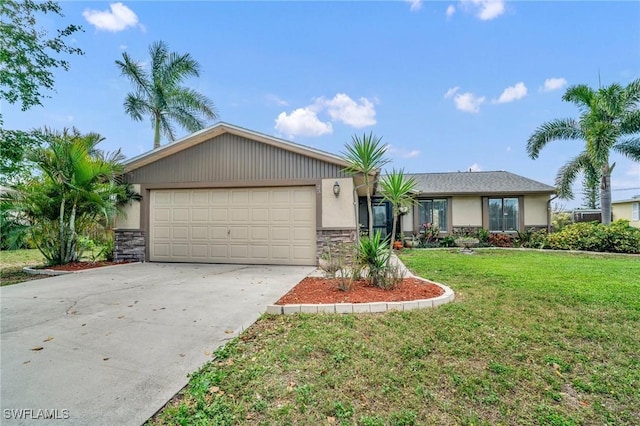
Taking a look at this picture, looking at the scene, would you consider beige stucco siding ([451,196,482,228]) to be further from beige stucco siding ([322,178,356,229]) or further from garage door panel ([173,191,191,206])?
garage door panel ([173,191,191,206])

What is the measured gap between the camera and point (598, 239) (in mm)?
11461

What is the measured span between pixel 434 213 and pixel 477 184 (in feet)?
8.48

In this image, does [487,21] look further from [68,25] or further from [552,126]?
[68,25]

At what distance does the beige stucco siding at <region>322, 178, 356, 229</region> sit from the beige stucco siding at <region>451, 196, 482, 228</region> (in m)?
8.41

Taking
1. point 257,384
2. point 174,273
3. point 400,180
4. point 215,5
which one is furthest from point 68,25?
point 257,384

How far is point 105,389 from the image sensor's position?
2363 millimetres

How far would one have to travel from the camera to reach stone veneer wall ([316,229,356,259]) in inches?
321

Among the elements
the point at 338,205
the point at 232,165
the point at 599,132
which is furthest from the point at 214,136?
the point at 599,132

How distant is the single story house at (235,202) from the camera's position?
27.0 ft

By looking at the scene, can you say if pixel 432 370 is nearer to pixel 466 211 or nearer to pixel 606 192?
pixel 466 211

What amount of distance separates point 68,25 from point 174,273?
9.05 m

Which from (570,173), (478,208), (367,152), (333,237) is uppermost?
(570,173)

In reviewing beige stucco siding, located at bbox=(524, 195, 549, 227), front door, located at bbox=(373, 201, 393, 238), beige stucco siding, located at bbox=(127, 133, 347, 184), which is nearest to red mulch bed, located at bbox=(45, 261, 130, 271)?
beige stucco siding, located at bbox=(127, 133, 347, 184)

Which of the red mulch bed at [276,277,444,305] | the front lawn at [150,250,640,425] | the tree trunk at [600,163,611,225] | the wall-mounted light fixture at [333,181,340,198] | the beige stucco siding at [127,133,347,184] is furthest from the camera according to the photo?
the tree trunk at [600,163,611,225]
